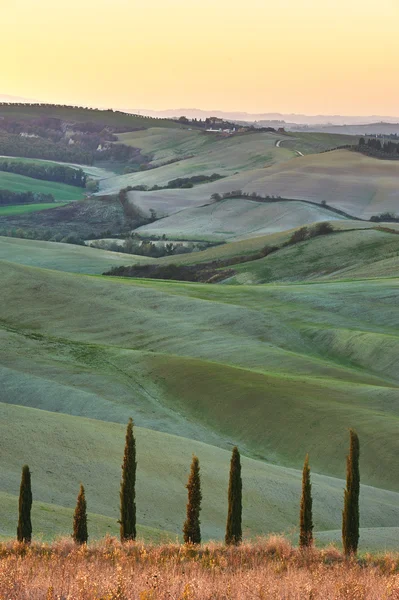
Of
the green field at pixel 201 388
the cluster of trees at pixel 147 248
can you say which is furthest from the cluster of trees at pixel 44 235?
the green field at pixel 201 388

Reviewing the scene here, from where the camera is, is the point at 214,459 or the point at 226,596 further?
the point at 214,459

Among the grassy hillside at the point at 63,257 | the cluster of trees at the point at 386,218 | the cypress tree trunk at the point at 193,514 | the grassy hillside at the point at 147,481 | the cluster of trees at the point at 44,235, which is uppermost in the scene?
the cluster of trees at the point at 386,218

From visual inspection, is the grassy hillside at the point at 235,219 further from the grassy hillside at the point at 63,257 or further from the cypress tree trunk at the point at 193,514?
the cypress tree trunk at the point at 193,514

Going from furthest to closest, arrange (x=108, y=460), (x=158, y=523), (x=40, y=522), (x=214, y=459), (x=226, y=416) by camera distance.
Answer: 1. (x=226, y=416)
2. (x=214, y=459)
3. (x=108, y=460)
4. (x=158, y=523)
5. (x=40, y=522)

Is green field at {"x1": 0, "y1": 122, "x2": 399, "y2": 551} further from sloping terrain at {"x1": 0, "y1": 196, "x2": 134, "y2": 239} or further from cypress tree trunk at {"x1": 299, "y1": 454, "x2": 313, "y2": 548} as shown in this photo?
sloping terrain at {"x1": 0, "y1": 196, "x2": 134, "y2": 239}

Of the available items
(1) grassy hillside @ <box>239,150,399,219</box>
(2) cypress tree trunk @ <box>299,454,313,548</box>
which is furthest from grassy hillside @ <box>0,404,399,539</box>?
(1) grassy hillside @ <box>239,150,399,219</box>

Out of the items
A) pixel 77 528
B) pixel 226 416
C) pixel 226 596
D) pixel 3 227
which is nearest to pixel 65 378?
pixel 226 416

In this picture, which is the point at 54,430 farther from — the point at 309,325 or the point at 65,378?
the point at 309,325
